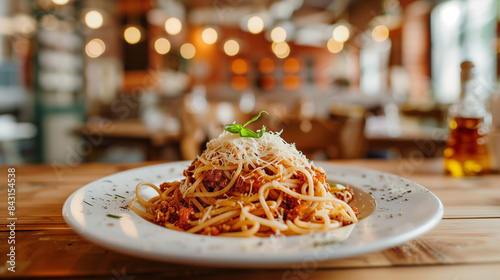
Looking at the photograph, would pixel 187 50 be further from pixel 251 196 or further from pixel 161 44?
pixel 251 196

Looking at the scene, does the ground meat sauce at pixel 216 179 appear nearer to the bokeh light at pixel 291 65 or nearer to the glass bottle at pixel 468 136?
the glass bottle at pixel 468 136

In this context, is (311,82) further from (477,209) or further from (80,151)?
(477,209)

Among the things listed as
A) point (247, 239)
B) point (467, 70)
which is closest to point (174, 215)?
point (247, 239)

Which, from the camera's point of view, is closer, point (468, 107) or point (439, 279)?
point (439, 279)

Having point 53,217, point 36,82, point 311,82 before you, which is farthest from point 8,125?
point 311,82

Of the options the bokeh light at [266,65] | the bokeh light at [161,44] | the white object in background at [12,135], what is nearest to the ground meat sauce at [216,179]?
the white object in background at [12,135]

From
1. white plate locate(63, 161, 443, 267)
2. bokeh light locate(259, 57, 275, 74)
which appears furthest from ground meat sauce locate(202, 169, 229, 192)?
bokeh light locate(259, 57, 275, 74)
